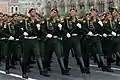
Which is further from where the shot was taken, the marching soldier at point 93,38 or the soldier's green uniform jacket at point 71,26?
the marching soldier at point 93,38

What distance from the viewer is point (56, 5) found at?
89.8m

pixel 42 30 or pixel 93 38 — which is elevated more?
pixel 42 30

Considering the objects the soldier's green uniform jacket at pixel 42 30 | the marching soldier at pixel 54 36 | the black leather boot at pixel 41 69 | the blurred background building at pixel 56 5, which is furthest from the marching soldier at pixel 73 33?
the blurred background building at pixel 56 5

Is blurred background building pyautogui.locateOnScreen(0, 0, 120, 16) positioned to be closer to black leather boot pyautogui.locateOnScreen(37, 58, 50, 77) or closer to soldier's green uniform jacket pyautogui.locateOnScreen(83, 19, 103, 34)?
soldier's green uniform jacket pyautogui.locateOnScreen(83, 19, 103, 34)

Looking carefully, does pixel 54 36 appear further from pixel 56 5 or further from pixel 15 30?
pixel 56 5

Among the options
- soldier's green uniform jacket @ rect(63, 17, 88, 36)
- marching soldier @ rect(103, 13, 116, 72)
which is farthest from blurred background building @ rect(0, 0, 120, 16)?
soldier's green uniform jacket @ rect(63, 17, 88, 36)

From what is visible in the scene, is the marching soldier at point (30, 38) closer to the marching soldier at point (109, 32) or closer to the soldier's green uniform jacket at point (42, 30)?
the soldier's green uniform jacket at point (42, 30)

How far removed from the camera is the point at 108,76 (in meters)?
10.8

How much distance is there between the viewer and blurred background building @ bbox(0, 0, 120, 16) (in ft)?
234

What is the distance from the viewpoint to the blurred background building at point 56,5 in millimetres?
71188

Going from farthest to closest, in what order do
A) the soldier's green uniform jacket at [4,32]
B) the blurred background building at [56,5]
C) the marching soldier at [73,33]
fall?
1. the blurred background building at [56,5]
2. the soldier's green uniform jacket at [4,32]
3. the marching soldier at [73,33]

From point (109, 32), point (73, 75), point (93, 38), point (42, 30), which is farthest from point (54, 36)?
point (109, 32)

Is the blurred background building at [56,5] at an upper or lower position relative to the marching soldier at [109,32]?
lower

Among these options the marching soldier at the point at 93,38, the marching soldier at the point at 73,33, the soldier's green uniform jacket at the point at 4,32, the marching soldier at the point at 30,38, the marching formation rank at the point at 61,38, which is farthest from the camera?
the soldier's green uniform jacket at the point at 4,32
